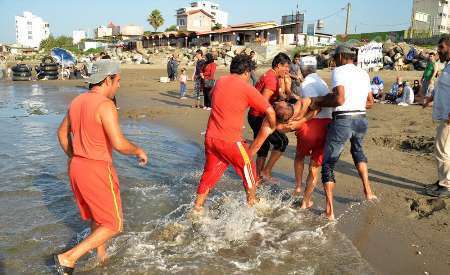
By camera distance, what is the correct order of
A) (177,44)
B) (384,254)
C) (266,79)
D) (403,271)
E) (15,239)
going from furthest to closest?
(177,44), (266,79), (15,239), (384,254), (403,271)

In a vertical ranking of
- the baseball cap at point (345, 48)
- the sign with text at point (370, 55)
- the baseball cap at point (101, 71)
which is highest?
the sign with text at point (370, 55)

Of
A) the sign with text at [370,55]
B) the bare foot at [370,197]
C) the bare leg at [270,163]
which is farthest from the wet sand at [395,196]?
the sign with text at [370,55]

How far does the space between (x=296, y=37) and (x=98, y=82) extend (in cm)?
5390

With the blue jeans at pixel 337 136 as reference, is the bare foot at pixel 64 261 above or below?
below

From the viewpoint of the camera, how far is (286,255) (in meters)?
4.11

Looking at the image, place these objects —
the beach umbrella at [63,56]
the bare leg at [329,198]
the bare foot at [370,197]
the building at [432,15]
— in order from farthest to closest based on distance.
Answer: the building at [432,15] → the beach umbrella at [63,56] → the bare foot at [370,197] → the bare leg at [329,198]

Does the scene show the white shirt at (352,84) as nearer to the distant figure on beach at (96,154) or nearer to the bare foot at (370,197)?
the bare foot at (370,197)

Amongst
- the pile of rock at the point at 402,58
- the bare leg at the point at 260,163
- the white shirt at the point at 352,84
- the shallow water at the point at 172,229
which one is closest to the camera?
the shallow water at the point at 172,229

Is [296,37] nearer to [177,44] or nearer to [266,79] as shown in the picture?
[177,44]

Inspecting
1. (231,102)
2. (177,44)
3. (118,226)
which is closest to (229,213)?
(231,102)

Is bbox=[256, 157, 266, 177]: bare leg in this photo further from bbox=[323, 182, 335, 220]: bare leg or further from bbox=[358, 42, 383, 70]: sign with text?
bbox=[358, 42, 383, 70]: sign with text

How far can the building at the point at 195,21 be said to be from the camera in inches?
2933

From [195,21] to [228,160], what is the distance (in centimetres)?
7364

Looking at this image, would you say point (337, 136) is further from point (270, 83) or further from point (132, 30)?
point (132, 30)
